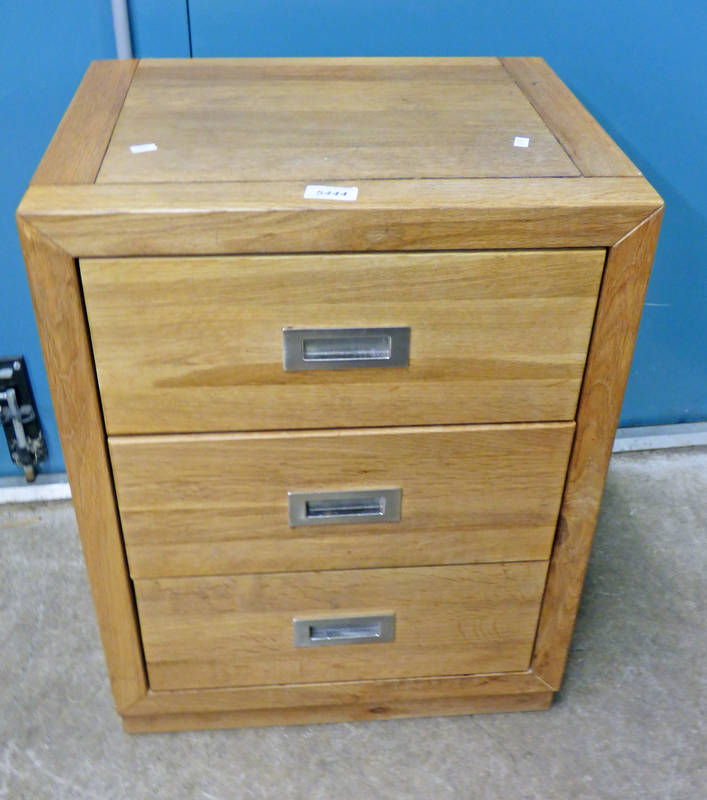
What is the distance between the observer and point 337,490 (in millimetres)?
936

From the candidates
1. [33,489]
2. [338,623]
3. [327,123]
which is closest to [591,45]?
[327,123]

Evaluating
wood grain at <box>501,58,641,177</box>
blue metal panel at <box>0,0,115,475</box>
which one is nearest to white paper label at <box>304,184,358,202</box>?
wood grain at <box>501,58,641,177</box>

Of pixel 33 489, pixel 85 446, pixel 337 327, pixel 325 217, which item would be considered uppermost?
pixel 325 217

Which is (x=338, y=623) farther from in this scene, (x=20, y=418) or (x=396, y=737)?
(x=20, y=418)

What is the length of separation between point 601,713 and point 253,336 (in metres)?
0.72

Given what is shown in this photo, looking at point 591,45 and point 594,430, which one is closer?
point 594,430

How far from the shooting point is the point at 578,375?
882mm

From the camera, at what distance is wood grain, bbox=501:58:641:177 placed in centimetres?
85

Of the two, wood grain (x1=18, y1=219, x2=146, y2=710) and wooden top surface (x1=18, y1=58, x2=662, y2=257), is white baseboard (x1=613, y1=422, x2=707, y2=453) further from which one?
wood grain (x1=18, y1=219, x2=146, y2=710)

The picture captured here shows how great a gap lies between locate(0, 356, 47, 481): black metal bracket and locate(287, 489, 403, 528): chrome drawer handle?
64 cm

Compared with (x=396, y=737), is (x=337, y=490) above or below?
above

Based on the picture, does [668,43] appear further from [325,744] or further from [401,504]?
[325,744]

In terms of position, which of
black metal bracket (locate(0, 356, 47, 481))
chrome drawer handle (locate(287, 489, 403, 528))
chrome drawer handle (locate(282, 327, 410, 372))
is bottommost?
black metal bracket (locate(0, 356, 47, 481))

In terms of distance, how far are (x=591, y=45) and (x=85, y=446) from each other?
889 millimetres
